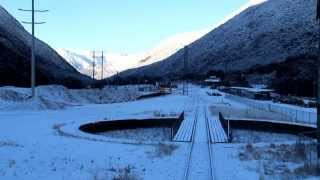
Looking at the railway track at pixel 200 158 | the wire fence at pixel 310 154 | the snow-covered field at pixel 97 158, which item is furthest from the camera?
the wire fence at pixel 310 154

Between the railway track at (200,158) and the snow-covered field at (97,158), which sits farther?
the railway track at (200,158)

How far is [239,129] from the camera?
126ft

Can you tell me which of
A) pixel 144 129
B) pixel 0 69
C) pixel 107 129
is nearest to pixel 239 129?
pixel 144 129

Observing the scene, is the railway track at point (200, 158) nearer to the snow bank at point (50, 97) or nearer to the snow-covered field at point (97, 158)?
the snow-covered field at point (97, 158)

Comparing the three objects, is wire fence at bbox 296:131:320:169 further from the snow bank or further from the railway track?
the snow bank

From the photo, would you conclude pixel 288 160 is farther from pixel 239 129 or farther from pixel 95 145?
pixel 239 129

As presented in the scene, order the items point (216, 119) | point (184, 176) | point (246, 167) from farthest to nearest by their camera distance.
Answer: point (216, 119) → point (246, 167) → point (184, 176)

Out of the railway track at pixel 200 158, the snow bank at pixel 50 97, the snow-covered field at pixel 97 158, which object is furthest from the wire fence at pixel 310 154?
the snow bank at pixel 50 97

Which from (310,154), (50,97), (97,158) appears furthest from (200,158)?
(50,97)

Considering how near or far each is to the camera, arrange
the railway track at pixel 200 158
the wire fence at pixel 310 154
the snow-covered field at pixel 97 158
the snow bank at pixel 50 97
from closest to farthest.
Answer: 1. the snow-covered field at pixel 97 158
2. the railway track at pixel 200 158
3. the wire fence at pixel 310 154
4. the snow bank at pixel 50 97

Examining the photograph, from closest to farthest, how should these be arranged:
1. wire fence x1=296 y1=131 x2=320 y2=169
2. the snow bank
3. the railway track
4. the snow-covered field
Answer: the snow-covered field < the railway track < wire fence x1=296 y1=131 x2=320 y2=169 < the snow bank

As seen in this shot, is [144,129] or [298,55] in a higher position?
[298,55]

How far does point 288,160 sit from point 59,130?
46.3 feet

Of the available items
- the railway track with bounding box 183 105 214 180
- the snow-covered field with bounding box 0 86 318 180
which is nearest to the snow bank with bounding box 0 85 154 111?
the snow-covered field with bounding box 0 86 318 180
